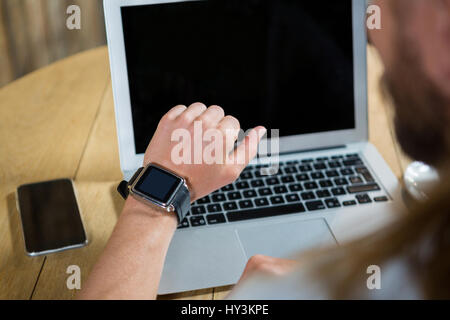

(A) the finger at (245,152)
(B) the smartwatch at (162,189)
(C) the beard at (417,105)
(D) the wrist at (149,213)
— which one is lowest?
(D) the wrist at (149,213)

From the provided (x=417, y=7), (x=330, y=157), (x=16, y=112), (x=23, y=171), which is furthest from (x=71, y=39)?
(x=417, y=7)

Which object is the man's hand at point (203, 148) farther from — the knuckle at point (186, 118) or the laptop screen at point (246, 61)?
the laptop screen at point (246, 61)

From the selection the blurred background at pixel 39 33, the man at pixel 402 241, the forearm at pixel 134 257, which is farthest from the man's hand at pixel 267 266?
the blurred background at pixel 39 33

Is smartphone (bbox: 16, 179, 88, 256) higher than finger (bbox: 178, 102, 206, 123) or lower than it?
lower

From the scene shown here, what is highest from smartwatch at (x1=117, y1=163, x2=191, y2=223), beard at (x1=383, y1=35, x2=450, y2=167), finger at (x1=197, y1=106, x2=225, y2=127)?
beard at (x1=383, y1=35, x2=450, y2=167)

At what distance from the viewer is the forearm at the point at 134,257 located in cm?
61

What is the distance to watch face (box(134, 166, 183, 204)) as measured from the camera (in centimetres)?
69

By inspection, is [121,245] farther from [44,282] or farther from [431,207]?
[431,207]

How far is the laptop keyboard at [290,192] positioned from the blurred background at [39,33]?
1850 millimetres

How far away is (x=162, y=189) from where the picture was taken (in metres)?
0.69

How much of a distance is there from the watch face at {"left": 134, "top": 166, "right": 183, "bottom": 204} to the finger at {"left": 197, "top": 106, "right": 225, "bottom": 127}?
95 millimetres

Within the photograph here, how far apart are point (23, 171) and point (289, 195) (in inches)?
20.4

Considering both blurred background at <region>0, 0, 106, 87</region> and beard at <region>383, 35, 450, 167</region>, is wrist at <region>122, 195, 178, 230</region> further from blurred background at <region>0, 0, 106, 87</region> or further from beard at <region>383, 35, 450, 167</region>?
blurred background at <region>0, 0, 106, 87</region>

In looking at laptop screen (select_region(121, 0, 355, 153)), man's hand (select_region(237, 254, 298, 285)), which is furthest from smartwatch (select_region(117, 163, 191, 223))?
laptop screen (select_region(121, 0, 355, 153))
